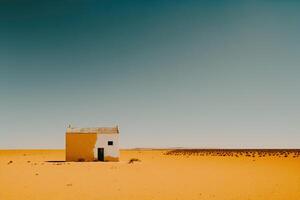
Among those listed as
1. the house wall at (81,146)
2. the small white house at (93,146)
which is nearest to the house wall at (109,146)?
the small white house at (93,146)

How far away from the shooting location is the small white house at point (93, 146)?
1699 inches

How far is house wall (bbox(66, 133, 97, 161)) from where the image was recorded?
43219mm

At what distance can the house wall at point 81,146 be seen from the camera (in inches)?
1702

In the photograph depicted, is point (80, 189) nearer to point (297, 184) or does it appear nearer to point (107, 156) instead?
point (297, 184)

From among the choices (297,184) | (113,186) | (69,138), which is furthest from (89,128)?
(297,184)

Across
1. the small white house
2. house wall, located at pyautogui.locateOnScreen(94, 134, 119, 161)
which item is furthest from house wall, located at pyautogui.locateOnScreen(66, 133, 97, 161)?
house wall, located at pyautogui.locateOnScreen(94, 134, 119, 161)

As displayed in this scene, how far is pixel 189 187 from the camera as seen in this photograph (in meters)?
19.6

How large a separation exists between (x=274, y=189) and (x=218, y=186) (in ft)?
9.28

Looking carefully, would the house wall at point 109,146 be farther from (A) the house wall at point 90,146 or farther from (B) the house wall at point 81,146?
(B) the house wall at point 81,146

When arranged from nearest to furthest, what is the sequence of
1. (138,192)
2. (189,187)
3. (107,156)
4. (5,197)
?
(5,197) → (138,192) → (189,187) → (107,156)

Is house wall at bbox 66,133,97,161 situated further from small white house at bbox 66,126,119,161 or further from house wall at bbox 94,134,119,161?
house wall at bbox 94,134,119,161

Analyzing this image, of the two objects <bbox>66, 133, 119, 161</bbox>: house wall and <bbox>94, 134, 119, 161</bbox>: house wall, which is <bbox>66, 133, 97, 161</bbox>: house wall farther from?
<bbox>94, 134, 119, 161</bbox>: house wall

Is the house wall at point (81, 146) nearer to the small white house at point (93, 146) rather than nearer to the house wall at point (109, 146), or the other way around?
the small white house at point (93, 146)

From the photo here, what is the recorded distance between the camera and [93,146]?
4328 centimetres
